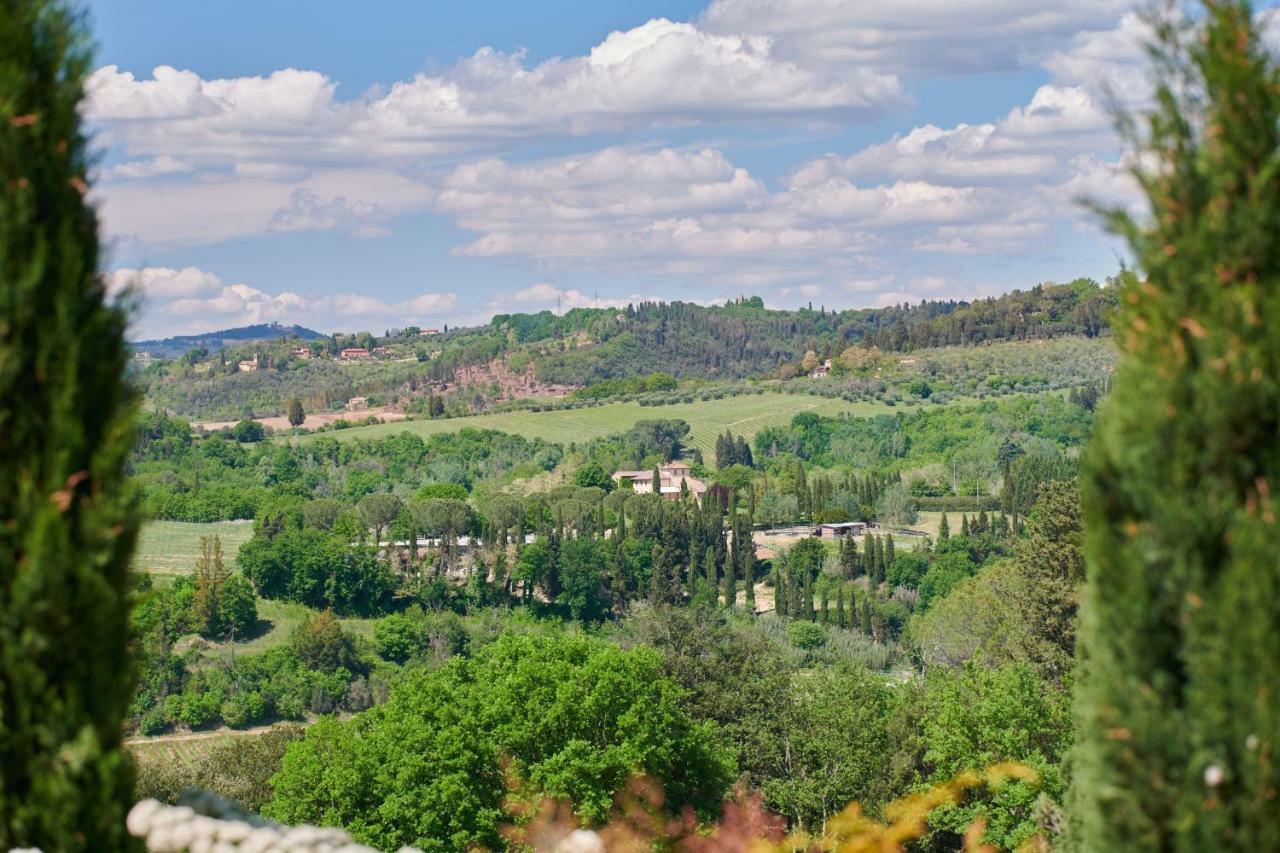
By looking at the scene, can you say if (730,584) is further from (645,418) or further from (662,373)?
(662,373)

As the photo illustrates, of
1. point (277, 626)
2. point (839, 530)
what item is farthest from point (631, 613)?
point (839, 530)

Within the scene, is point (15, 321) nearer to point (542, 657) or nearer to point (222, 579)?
point (542, 657)

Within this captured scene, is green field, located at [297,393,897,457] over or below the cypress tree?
over

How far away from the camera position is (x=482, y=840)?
73.0ft

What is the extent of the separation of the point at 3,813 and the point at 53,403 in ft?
4.96

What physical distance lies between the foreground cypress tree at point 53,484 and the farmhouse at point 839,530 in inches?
3390

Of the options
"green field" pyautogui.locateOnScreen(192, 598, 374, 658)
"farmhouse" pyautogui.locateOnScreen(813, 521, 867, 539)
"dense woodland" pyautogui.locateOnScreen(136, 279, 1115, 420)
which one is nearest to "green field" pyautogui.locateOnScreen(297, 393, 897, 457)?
"dense woodland" pyautogui.locateOnScreen(136, 279, 1115, 420)

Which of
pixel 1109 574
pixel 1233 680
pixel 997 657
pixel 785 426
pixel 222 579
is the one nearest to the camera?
pixel 1233 680

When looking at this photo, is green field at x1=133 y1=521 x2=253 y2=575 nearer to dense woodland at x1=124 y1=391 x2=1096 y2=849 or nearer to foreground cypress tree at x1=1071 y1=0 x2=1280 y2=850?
dense woodland at x1=124 y1=391 x2=1096 y2=849

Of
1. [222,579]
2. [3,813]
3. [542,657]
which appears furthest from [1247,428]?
[222,579]

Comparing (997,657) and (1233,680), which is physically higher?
(1233,680)

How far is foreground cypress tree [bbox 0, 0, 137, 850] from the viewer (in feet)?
16.1

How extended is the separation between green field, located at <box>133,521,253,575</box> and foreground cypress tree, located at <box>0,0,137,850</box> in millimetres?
69476

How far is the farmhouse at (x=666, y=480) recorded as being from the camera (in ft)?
340
